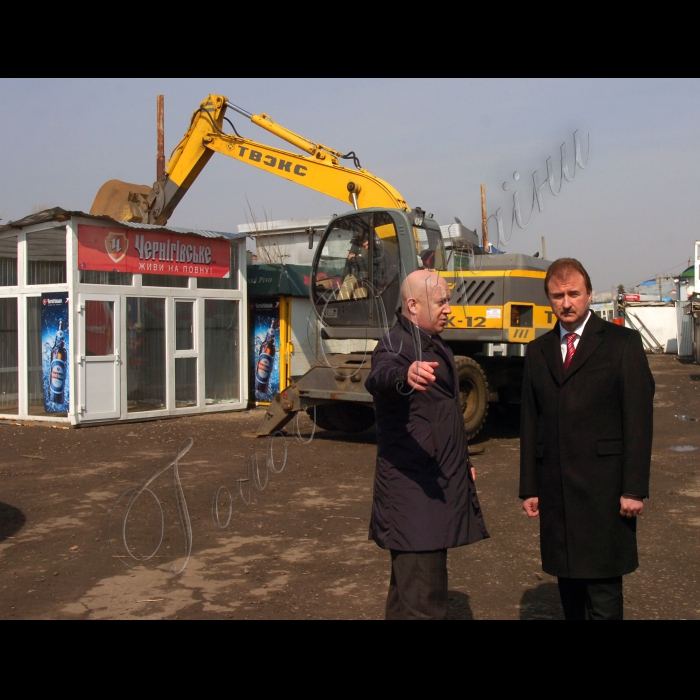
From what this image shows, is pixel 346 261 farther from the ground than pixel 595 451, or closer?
farther from the ground

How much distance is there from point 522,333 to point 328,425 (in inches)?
144

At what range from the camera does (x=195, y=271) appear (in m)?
15.4

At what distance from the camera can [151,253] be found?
14.6m

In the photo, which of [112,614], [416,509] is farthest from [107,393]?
[416,509]

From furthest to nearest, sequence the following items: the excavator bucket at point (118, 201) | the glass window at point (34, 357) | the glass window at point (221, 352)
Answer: the excavator bucket at point (118, 201) < the glass window at point (221, 352) < the glass window at point (34, 357)

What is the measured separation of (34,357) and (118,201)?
403 centimetres

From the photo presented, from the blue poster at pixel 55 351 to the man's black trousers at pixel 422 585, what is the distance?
437 inches

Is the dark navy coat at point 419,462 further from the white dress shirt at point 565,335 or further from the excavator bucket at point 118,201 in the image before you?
the excavator bucket at point 118,201

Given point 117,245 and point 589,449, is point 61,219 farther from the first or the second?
point 589,449

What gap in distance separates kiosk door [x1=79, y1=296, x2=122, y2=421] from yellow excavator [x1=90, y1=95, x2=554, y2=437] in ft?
10.4

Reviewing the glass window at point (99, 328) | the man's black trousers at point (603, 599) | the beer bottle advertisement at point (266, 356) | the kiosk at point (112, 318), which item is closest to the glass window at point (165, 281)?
the kiosk at point (112, 318)

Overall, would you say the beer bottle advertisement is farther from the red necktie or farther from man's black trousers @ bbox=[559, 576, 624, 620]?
man's black trousers @ bbox=[559, 576, 624, 620]

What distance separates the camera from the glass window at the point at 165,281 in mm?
14672

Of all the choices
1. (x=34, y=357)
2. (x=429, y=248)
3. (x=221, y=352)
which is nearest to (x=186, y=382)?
(x=221, y=352)
